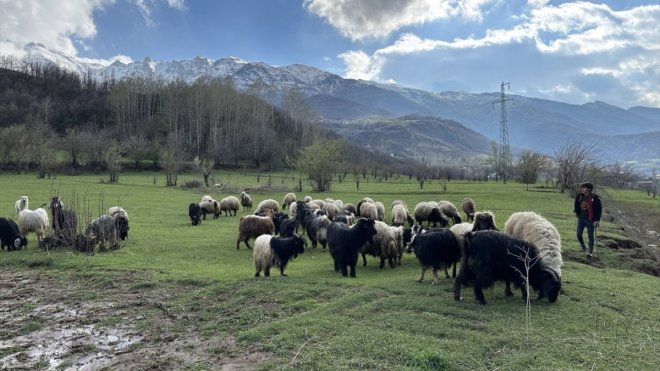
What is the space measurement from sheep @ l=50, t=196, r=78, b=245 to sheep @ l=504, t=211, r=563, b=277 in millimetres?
15845

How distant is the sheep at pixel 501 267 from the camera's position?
899 cm

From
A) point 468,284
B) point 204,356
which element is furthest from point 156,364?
point 468,284

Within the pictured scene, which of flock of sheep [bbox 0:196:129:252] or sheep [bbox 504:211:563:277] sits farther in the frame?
flock of sheep [bbox 0:196:129:252]

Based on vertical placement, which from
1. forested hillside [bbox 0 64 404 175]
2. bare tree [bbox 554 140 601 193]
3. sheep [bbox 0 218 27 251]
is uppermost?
forested hillside [bbox 0 64 404 175]

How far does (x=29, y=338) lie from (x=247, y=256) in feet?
29.3

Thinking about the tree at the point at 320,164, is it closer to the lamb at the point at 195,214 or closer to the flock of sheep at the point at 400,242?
the lamb at the point at 195,214

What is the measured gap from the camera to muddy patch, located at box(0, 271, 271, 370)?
683 cm

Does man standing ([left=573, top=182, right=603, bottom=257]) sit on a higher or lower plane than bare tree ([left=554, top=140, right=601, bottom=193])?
lower

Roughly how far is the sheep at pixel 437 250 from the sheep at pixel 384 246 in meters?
2.75

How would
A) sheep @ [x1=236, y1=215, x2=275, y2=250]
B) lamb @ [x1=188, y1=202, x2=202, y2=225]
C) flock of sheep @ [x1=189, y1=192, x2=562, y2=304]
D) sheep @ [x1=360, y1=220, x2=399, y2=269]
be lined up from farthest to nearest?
lamb @ [x1=188, y1=202, x2=202, y2=225]
sheep @ [x1=236, y1=215, x2=275, y2=250]
sheep @ [x1=360, y1=220, x2=399, y2=269]
flock of sheep @ [x1=189, y1=192, x2=562, y2=304]

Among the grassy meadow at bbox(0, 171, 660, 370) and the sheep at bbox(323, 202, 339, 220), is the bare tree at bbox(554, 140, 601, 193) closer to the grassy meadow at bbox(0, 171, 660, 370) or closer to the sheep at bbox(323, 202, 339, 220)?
the sheep at bbox(323, 202, 339, 220)

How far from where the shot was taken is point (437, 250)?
11.0 metres

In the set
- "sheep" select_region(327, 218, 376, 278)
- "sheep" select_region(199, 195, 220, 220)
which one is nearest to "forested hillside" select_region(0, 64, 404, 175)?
"sheep" select_region(199, 195, 220, 220)

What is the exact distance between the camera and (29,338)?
793 cm
